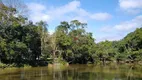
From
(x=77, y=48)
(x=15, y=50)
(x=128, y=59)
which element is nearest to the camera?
(x=15, y=50)

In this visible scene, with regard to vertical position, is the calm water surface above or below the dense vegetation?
below

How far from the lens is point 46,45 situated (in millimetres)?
57594

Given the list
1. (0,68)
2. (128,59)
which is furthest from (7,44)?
(128,59)

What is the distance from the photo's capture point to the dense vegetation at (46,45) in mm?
47656

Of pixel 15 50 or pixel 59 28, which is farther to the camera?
pixel 59 28

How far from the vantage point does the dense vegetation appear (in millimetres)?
47656

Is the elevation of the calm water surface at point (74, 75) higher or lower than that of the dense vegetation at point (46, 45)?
lower

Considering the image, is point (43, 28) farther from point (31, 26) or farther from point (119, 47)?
point (119, 47)

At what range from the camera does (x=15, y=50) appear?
4750 cm

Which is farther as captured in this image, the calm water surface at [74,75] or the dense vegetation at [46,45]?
the dense vegetation at [46,45]

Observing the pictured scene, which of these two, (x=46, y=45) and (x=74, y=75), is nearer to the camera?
(x=74, y=75)

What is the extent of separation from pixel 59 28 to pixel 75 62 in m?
11.3

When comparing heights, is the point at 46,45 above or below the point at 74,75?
above

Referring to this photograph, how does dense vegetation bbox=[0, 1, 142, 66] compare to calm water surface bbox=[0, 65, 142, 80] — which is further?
dense vegetation bbox=[0, 1, 142, 66]
